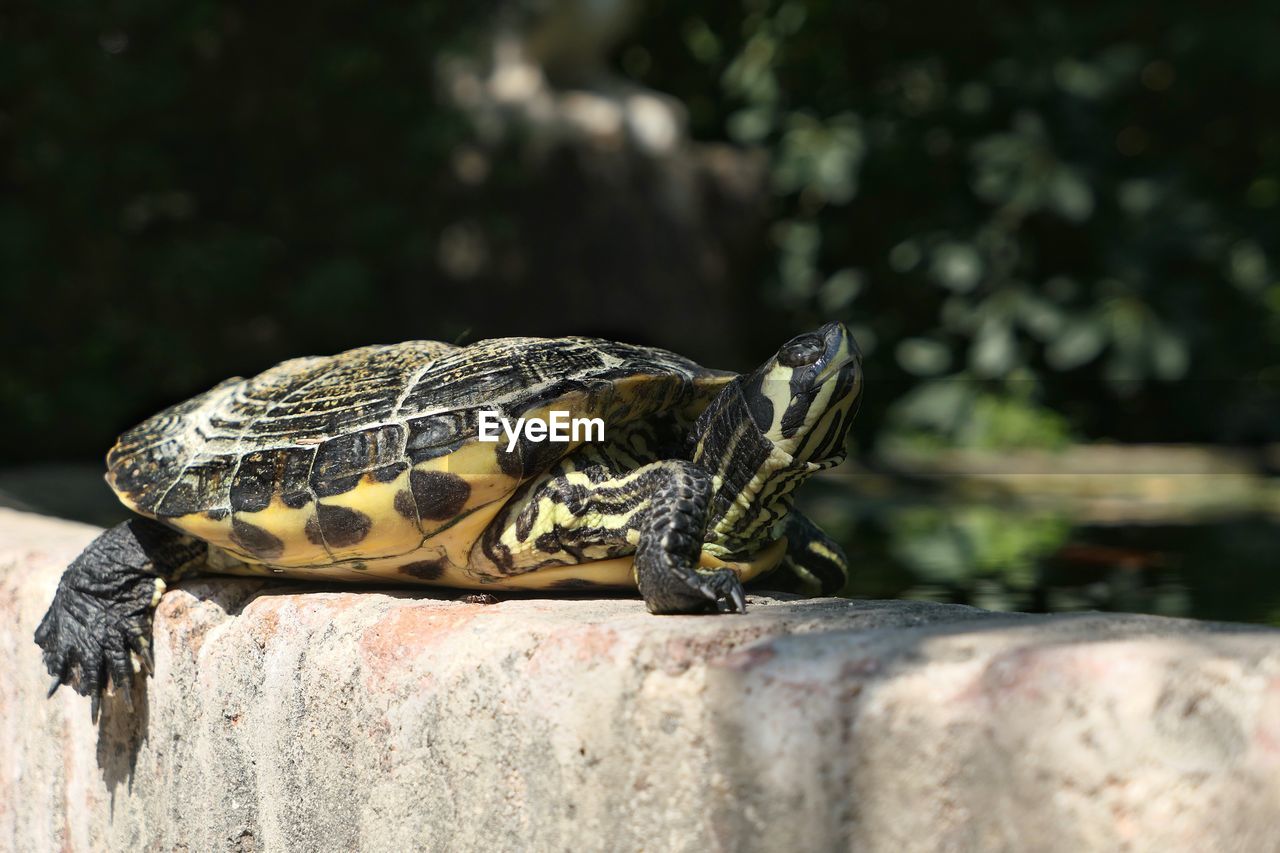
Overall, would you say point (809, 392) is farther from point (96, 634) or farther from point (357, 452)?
point (96, 634)

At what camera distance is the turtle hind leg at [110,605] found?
198 centimetres

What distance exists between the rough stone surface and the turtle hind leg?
0.14 ft

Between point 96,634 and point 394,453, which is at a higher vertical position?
point 394,453

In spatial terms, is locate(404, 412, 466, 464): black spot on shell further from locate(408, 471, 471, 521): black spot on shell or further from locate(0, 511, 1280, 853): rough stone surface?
locate(0, 511, 1280, 853): rough stone surface

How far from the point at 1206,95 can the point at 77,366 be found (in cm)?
676

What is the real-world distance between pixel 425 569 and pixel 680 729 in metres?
0.70

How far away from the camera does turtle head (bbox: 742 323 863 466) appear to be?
5.32 feet

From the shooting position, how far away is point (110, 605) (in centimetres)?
198

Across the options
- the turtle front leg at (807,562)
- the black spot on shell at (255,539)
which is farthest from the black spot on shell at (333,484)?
the turtle front leg at (807,562)

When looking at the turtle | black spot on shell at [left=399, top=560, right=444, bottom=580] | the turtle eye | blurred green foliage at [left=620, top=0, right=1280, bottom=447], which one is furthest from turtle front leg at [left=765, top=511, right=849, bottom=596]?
blurred green foliage at [left=620, top=0, right=1280, bottom=447]

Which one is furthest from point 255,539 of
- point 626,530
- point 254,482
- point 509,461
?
point 626,530

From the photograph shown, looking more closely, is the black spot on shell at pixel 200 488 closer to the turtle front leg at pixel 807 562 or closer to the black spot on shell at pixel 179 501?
the black spot on shell at pixel 179 501

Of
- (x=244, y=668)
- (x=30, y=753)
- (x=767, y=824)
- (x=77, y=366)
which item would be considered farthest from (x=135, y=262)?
(x=767, y=824)

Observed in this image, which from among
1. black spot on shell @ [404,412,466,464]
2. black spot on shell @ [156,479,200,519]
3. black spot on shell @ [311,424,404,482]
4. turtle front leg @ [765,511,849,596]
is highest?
black spot on shell @ [404,412,466,464]
